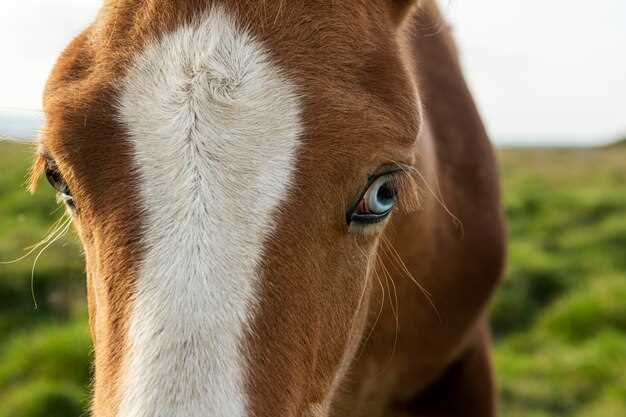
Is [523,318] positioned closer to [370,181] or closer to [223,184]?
[370,181]

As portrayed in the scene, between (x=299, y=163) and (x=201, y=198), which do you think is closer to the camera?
(x=201, y=198)

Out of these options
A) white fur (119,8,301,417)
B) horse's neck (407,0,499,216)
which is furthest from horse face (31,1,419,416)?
horse's neck (407,0,499,216)

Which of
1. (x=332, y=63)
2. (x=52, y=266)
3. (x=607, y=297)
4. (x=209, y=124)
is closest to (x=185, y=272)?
(x=209, y=124)

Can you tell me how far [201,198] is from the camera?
1.64 m

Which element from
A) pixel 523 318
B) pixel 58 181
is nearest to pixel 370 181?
pixel 58 181

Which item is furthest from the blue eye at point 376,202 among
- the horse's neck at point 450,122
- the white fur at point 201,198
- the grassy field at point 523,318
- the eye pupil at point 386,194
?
the grassy field at point 523,318

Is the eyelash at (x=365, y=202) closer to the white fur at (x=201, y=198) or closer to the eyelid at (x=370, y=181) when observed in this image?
the eyelid at (x=370, y=181)

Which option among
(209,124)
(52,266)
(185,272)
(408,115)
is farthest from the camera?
(52,266)

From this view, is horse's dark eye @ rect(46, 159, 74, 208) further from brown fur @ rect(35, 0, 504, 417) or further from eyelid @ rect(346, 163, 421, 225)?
eyelid @ rect(346, 163, 421, 225)

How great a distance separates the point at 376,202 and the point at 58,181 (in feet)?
2.62

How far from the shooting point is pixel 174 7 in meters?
1.88

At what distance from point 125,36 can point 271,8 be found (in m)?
0.35

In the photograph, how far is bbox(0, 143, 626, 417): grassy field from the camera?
505 centimetres

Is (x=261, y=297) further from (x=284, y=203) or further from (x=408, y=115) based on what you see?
(x=408, y=115)
